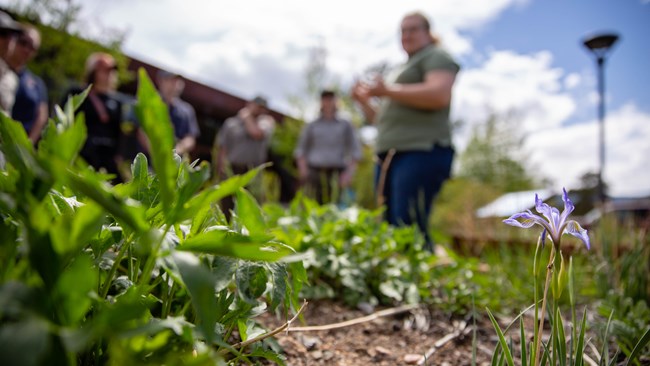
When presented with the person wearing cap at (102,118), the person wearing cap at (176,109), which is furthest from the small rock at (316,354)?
the person wearing cap at (176,109)

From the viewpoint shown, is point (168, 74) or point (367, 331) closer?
point (367, 331)

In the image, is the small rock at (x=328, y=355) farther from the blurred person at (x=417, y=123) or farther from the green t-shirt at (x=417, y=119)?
the green t-shirt at (x=417, y=119)

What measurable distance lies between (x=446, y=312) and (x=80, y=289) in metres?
1.49

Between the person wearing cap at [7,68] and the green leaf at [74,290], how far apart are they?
2426 millimetres

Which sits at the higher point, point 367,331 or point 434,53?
point 434,53

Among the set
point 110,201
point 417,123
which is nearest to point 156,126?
point 110,201

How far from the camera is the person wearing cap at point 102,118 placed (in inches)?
122

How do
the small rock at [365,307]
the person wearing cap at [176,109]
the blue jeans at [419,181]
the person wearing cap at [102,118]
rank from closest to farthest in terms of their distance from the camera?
the small rock at [365,307] → the blue jeans at [419,181] → the person wearing cap at [102,118] → the person wearing cap at [176,109]

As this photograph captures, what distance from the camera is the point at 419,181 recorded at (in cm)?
249

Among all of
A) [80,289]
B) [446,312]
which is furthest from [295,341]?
[80,289]

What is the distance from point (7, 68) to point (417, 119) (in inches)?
89.7

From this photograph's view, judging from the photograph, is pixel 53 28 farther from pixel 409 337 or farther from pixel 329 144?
pixel 409 337

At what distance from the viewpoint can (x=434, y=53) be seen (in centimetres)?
247

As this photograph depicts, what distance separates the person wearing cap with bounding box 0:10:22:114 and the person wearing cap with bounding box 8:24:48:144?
43mm
